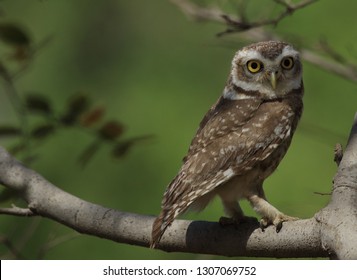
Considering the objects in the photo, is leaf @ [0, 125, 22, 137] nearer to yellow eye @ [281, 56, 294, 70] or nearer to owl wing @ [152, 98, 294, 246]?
owl wing @ [152, 98, 294, 246]

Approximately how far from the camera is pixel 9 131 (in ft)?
12.2

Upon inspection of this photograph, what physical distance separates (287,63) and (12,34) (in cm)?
129

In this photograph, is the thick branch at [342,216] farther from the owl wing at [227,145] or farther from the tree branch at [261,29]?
the tree branch at [261,29]

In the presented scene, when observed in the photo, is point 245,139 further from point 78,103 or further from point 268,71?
point 78,103

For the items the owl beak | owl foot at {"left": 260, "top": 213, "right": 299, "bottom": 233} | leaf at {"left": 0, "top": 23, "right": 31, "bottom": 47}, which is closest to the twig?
leaf at {"left": 0, "top": 23, "right": 31, "bottom": 47}

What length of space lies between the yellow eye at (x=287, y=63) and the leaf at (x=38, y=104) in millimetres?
1143

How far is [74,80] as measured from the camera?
27.9ft

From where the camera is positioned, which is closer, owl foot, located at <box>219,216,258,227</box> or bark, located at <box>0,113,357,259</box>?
bark, located at <box>0,113,357,259</box>

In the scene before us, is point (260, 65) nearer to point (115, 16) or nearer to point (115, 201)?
point (115, 201)

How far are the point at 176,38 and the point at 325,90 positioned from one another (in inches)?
94.1

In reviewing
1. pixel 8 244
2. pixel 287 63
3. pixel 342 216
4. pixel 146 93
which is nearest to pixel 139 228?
pixel 8 244

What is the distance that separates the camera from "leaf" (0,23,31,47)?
375 centimetres

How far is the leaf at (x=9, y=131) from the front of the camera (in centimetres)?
372

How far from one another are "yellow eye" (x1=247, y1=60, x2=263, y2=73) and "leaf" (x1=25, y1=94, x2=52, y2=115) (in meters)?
1.04
